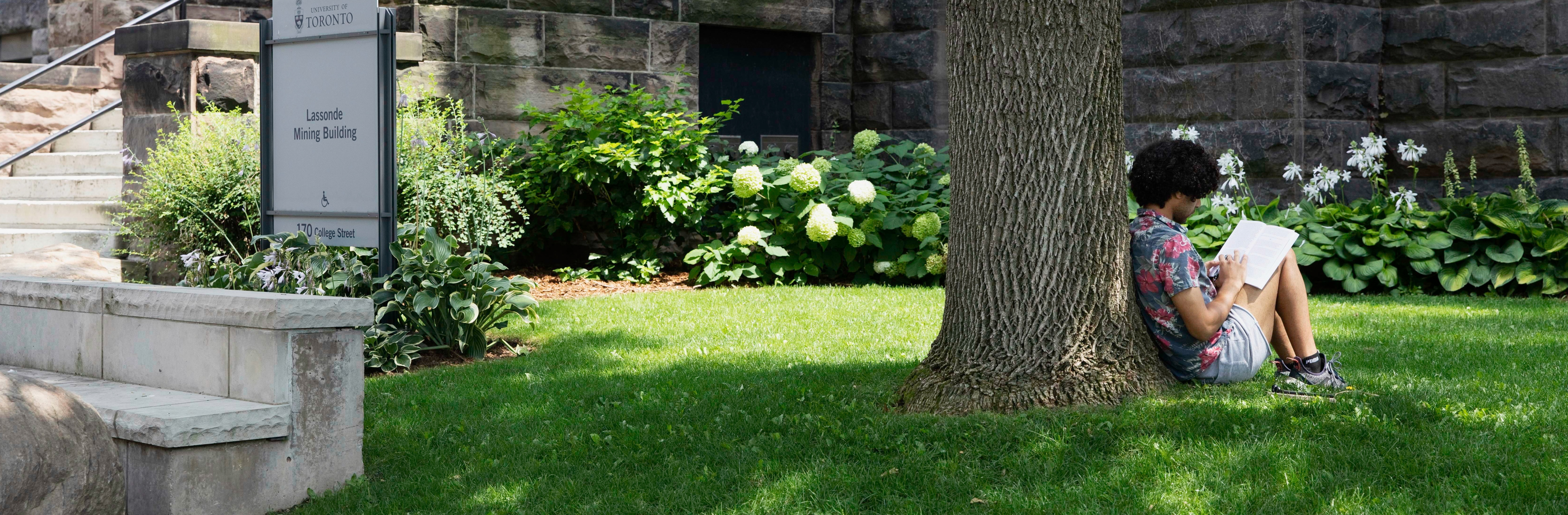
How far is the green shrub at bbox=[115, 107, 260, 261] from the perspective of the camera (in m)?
7.12

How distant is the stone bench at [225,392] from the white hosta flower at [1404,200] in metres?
6.84

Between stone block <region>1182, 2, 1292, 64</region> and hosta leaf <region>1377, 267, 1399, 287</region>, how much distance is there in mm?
1875

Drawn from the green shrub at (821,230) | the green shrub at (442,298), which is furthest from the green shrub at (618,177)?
the green shrub at (442,298)

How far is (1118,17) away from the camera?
13.6 ft

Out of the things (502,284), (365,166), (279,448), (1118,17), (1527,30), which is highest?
(1527,30)

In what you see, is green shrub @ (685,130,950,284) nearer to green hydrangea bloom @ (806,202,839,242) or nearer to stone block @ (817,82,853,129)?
green hydrangea bloom @ (806,202,839,242)

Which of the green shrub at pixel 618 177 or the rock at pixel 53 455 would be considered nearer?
the rock at pixel 53 455

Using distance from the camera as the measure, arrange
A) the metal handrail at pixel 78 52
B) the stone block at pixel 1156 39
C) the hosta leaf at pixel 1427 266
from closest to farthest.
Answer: the hosta leaf at pixel 1427 266, the stone block at pixel 1156 39, the metal handrail at pixel 78 52

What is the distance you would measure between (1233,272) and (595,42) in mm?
6800

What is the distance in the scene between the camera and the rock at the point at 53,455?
3291 mm

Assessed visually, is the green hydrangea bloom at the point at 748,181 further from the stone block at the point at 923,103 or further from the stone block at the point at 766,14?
the stone block at the point at 923,103

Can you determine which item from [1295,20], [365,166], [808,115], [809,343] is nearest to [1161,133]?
[1295,20]

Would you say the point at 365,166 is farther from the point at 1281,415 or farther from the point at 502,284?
the point at 1281,415

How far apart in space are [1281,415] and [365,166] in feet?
13.7
